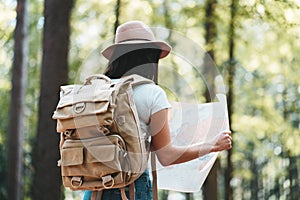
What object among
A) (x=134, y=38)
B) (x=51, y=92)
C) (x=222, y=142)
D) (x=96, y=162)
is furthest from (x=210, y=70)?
(x=96, y=162)

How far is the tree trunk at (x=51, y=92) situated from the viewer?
834 centimetres

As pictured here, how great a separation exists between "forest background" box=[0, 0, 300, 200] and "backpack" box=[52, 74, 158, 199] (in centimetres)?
278

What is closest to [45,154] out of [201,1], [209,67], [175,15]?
[209,67]

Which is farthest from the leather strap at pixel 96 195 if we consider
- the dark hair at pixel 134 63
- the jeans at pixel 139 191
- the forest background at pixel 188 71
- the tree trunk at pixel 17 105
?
the tree trunk at pixel 17 105

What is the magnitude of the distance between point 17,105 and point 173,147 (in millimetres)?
11599

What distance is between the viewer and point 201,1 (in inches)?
501

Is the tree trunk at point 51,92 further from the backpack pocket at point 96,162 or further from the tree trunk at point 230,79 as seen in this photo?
the backpack pocket at point 96,162

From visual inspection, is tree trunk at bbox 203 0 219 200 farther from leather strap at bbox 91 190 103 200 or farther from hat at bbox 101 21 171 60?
leather strap at bbox 91 190 103 200

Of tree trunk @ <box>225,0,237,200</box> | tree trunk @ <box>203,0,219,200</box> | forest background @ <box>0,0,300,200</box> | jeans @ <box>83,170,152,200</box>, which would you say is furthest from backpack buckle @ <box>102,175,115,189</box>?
tree trunk @ <box>225,0,237,200</box>

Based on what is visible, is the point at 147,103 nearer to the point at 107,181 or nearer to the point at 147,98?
the point at 147,98

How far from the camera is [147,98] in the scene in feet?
11.1

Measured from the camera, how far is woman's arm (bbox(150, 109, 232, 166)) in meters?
3.39

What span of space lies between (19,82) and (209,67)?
4864mm

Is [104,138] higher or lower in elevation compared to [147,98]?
lower
